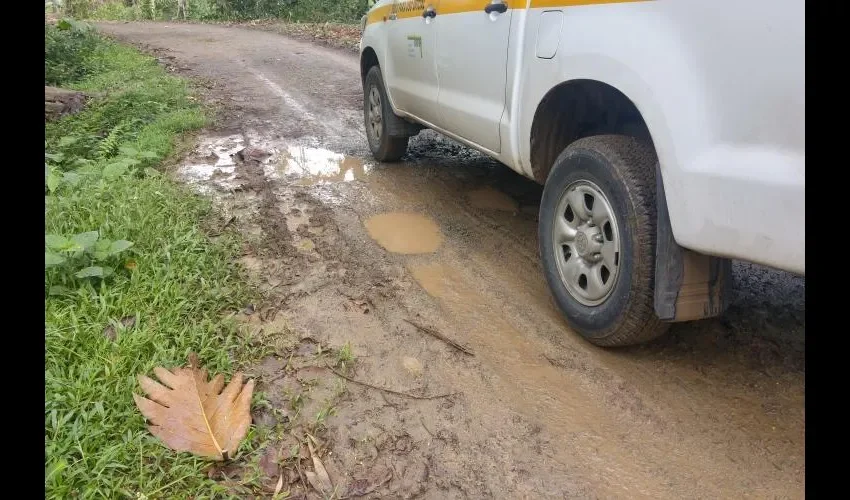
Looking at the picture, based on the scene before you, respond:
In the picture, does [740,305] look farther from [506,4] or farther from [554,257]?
[506,4]

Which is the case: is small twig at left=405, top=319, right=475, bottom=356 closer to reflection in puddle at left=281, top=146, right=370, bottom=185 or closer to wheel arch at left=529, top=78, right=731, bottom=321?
wheel arch at left=529, top=78, right=731, bottom=321

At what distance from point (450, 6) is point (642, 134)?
5.22 feet

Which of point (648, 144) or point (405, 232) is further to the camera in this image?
point (405, 232)

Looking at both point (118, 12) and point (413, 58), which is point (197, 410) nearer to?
point (413, 58)

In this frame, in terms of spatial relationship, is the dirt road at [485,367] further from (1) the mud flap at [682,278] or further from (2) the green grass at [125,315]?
(1) the mud flap at [682,278]

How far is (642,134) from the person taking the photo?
110 inches

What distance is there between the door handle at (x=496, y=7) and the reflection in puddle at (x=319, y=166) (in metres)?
2.29

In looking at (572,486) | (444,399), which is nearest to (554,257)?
(444,399)

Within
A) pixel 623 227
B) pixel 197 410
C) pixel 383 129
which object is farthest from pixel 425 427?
pixel 383 129

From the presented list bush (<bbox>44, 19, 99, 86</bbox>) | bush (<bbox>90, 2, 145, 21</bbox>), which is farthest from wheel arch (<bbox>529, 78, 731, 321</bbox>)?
bush (<bbox>90, 2, 145, 21</bbox>)

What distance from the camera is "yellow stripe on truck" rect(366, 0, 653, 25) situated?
105 inches
